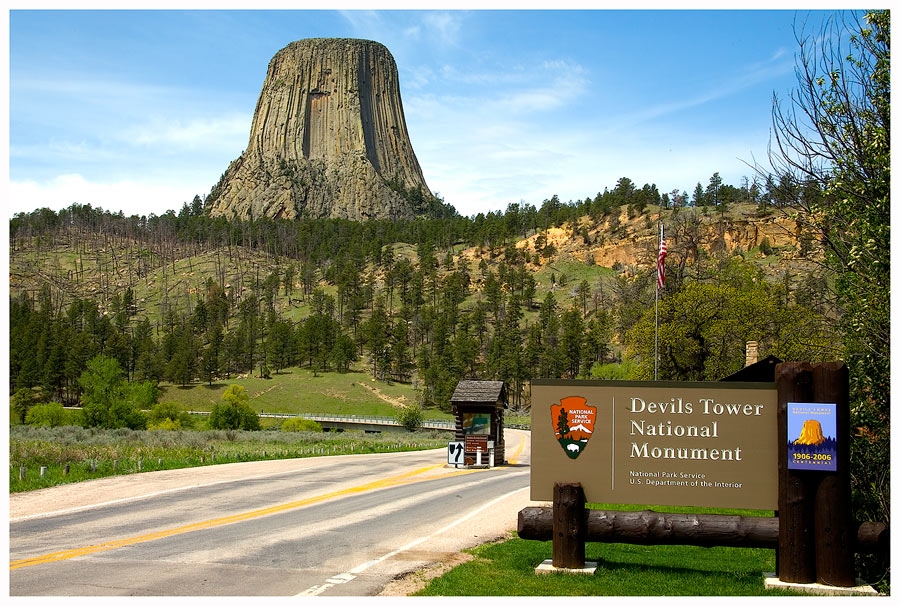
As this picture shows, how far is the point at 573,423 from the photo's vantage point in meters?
10.1

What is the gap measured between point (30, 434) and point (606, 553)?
44562mm

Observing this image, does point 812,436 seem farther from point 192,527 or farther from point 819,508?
point 192,527

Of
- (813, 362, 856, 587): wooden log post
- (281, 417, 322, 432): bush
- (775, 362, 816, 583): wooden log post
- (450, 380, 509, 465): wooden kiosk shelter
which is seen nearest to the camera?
(813, 362, 856, 587): wooden log post

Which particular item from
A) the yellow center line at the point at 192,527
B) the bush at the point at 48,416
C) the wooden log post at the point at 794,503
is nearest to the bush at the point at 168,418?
the bush at the point at 48,416

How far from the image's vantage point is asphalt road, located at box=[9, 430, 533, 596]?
9641 mm

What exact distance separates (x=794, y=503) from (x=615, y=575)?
230 cm

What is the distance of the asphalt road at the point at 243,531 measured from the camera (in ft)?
31.6

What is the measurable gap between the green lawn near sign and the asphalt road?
0.84m

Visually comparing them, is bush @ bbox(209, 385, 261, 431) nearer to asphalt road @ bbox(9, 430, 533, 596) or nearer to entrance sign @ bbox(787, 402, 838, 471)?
asphalt road @ bbox(9, 430, 533, 596)

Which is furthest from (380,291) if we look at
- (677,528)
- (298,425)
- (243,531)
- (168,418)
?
(677,528)

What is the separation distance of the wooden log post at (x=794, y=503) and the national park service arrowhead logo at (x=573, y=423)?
7.39 feet

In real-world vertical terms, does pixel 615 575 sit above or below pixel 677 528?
below

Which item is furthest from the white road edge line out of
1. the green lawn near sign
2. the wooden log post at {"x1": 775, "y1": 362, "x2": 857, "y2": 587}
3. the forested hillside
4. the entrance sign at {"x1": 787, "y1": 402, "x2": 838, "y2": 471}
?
the forested hillside
